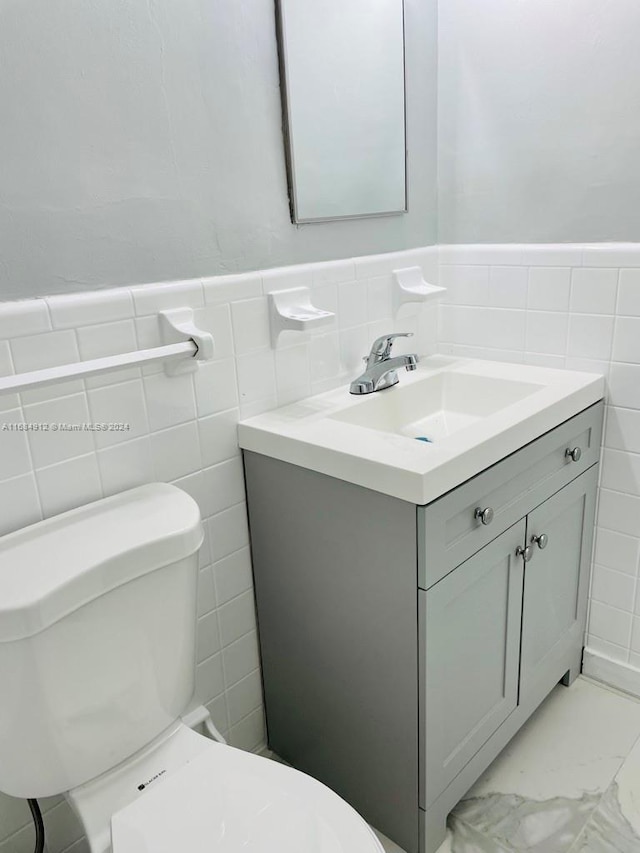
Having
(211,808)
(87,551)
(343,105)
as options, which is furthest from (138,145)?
(211,808)

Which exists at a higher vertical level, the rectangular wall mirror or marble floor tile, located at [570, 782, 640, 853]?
the rectangular wall mirror

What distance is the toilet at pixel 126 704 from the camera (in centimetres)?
95

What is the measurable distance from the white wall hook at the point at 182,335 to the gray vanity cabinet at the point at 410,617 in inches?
10.7

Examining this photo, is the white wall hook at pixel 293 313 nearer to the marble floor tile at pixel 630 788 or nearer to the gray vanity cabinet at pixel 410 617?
the gray vanity cabinet at pixel 410 617

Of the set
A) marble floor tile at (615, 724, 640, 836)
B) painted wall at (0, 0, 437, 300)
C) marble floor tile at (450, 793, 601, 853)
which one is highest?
painted wall at (0, 0, 437, 300)

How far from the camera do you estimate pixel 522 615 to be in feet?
4.95

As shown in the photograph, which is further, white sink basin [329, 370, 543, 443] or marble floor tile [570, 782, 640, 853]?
white sink basin [329, 370, 543, 443]

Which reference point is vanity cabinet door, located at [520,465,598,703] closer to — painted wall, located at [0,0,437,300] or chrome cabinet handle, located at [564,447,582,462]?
chrome cabinet handle, located at [564,447,582,462]

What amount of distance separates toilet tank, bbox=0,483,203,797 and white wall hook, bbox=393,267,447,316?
0.84m

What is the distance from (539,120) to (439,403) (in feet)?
2.43

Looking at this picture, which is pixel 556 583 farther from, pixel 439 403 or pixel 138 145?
pixel 138 145

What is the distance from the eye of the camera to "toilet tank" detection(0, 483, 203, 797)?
93 cm

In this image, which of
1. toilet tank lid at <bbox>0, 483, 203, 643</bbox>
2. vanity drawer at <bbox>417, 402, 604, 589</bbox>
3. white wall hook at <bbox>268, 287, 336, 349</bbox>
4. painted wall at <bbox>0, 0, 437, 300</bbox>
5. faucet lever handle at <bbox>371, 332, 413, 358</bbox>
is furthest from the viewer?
faucet lever handle at <bbox>371, 332, 413, 358</bbox>

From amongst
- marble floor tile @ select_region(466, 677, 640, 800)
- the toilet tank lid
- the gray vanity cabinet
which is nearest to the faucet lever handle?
the gray vanity cabinet
